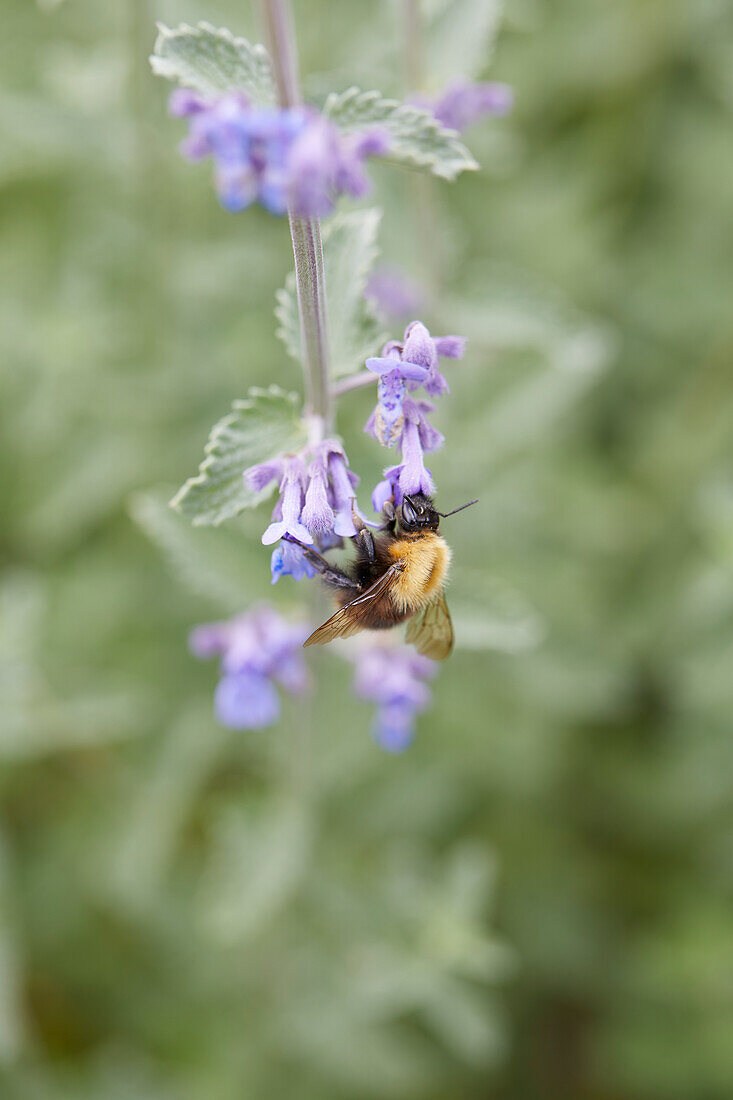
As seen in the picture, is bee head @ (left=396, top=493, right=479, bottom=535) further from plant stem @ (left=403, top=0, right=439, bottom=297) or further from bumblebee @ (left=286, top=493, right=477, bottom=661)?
plant stem @ (left=403, top=0, right=439, bottom=297)

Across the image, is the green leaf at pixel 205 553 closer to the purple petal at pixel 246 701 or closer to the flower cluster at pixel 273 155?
the purple petal at pixel 246 701

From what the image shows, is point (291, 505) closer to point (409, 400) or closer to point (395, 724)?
point (409, 400)

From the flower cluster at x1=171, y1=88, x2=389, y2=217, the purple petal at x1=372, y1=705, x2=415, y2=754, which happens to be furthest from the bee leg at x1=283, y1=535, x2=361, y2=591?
the flower cluster at x1=171, y1=88, x2=389, y2=217

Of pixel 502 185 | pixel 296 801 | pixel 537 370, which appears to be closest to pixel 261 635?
pixel 296 801

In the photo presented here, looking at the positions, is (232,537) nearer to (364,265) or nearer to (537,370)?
(364,265)

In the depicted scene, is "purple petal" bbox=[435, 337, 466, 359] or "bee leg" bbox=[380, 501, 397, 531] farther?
"bee leg" bbox=[380, 501, 397, 531]

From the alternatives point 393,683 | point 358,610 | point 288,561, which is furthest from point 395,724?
point 288,561
